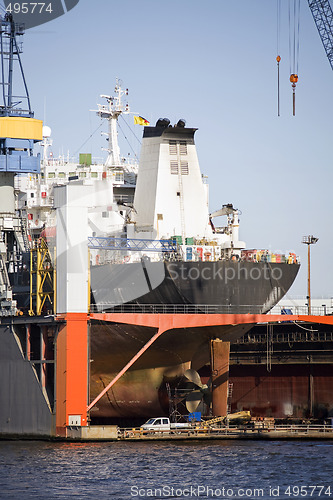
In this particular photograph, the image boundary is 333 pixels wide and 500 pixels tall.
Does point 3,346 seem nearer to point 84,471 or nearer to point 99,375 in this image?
point 99,375

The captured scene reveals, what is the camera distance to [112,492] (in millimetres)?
45656

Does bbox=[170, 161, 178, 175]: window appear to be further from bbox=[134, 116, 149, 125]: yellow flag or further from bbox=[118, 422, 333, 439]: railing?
bbox=[118, 422, 333, 439]: railing

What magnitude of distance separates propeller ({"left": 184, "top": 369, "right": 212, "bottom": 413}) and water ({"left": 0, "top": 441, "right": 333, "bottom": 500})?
611 cm

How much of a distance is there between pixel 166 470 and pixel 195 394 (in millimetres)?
14834

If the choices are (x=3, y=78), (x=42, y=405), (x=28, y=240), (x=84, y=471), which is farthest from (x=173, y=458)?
(x=3, y=78)

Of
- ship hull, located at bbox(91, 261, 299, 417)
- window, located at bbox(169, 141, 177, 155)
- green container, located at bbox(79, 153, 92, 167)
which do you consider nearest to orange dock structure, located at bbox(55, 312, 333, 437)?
ship hull, located at bbox(91, 261, 299, 417)

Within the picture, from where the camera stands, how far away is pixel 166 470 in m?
50.2

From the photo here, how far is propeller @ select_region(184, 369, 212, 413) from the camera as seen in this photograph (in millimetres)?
64750

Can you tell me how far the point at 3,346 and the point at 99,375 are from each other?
599 centimetres

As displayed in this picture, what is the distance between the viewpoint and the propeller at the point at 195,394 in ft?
212

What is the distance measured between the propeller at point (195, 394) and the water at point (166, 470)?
6.11m

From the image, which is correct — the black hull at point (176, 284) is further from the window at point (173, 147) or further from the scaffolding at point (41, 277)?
the window at point (173, 147)

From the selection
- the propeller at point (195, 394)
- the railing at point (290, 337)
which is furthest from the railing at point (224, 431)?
the railing at point (290, 337)

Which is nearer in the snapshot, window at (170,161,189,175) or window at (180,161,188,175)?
window at (170,161,189,175)
